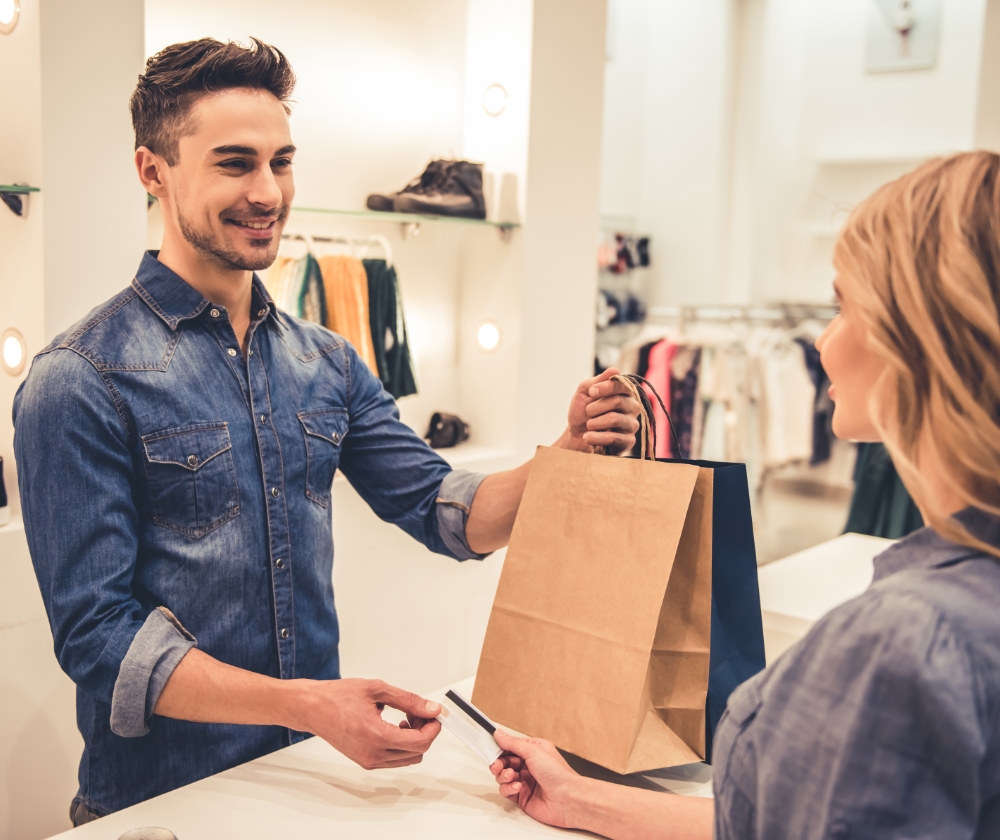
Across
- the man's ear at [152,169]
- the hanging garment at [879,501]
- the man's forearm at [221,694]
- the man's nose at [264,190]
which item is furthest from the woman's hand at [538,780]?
the hanging garment at [879,501]

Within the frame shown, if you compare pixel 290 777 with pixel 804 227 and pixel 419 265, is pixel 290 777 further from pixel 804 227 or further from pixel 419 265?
pixel 804 227

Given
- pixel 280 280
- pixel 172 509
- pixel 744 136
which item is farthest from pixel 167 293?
pixel 744 136

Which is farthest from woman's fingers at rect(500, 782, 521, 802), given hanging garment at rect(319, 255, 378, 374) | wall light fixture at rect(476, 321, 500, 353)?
wall light fixture at rect(476, 321, 500, 353)

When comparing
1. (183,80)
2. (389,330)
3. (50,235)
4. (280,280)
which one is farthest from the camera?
(389,330)

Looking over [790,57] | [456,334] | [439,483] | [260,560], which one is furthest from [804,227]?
[260,560]

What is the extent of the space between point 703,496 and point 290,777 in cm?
62

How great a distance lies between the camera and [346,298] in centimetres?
259

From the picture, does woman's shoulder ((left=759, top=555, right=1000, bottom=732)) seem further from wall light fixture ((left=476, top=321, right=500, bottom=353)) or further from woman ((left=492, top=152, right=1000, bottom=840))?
wall light fixture ((left=476, top=321, right=500, bottom=353))

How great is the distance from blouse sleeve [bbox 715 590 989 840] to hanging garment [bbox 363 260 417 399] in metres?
2.15

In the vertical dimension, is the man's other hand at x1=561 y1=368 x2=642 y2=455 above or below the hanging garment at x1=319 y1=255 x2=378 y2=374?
below

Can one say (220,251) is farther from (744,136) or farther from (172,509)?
(744,136)

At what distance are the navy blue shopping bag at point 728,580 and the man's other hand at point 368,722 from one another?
343 millimetres

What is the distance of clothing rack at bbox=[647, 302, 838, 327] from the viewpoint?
175 inches

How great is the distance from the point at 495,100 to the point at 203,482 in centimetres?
192
